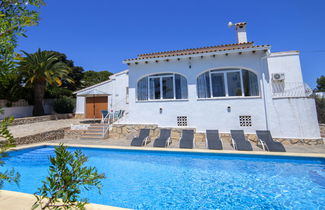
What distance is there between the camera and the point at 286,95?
37.9 ft

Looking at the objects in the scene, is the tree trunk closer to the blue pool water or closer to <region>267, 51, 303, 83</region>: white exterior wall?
the blue pool water

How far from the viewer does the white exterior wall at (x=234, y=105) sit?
1070 cm

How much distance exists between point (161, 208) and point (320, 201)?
5385 mm

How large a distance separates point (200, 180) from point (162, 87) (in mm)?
9305

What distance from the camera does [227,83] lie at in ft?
41.1

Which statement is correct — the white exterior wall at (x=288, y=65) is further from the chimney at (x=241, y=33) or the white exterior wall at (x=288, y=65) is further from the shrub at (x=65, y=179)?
the shrub at (x=65, y=179)

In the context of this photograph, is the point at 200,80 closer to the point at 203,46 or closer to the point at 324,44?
the point at 203,46

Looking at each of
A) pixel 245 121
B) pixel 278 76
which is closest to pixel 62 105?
pixel 245 121

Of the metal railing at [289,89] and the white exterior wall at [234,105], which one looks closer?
the white exterior wall at [234,105]

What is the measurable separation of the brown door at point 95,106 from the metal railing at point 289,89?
20.2 meters

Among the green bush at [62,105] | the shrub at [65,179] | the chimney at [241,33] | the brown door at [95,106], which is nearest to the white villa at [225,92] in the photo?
the chimney at [241,33]

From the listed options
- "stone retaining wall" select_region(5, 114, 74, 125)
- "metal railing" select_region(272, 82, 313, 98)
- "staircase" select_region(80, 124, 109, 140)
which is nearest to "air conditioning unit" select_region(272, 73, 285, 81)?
"metal railing" select_region(272, 82, 313, 98)

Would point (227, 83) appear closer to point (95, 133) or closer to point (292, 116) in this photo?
point (292, 116)

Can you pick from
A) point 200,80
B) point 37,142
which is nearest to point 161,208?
point 200,80
